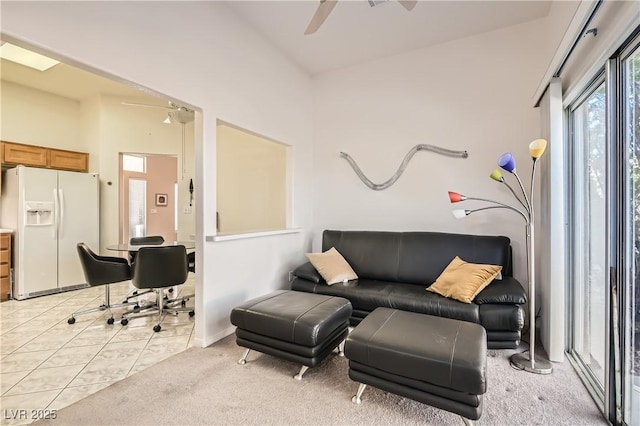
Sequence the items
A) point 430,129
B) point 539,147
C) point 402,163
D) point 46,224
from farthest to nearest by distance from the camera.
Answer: point 46,224 → point 402,163 → point 430,129 → point 539,147

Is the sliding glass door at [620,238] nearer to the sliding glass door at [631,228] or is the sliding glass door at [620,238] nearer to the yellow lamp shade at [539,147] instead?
the sliding glass door at [631,228]

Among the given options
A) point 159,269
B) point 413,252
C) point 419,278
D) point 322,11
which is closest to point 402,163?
point 413,252

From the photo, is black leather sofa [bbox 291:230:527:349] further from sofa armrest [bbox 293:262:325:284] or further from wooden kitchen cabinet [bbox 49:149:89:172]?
wooden kitchen cabinet [bbox 49:149:89:172]

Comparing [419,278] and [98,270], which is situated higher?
[98,270]

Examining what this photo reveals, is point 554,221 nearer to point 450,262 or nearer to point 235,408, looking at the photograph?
point 450,262

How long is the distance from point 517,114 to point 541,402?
269cm

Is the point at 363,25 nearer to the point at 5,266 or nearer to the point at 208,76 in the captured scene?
the point at 208,76

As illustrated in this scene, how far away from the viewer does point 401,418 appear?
5.43ft

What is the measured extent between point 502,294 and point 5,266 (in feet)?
19.5

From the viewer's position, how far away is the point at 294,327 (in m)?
2.04

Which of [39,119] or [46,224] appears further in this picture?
[39,119]

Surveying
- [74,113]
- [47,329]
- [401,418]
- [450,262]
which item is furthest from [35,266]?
[450,262]

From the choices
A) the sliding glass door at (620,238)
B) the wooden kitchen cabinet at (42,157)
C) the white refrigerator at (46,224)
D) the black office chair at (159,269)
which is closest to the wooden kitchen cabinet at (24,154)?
the wooden kitchen cabinet at (42,157)

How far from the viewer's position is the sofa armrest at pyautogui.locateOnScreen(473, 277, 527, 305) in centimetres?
234
